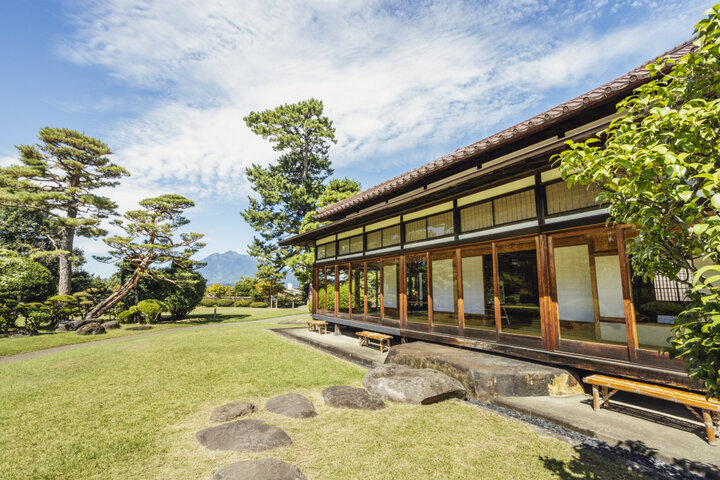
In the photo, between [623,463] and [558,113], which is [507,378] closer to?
[623,463]

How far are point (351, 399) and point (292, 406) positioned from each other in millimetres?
893

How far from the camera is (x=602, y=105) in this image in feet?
16.2

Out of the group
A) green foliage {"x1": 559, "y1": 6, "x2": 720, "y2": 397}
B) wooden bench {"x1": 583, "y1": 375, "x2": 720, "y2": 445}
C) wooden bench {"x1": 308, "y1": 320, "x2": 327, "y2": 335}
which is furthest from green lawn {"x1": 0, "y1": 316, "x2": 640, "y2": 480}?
wooden bench {"x1": 308, "y1": 320, "x2": 327, "y2": 335}

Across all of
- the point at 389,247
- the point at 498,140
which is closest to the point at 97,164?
the point at 389,247

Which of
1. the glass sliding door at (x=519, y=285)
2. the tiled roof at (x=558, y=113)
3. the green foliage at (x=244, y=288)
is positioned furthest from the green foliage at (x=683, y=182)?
the green foliage at (x=244, y=288)

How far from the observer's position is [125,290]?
1697cm

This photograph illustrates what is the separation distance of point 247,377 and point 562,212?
6.68 metres

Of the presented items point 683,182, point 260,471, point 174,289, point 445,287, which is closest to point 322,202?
point 174,289

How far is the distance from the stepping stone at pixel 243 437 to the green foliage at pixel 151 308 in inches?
598

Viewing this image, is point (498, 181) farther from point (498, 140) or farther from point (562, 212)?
point (562, 212)

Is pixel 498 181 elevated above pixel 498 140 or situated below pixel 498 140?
below

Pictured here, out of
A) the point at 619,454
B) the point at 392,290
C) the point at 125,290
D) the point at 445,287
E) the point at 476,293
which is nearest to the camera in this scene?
the point at 619,454

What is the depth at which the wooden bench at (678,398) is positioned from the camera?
3352mm

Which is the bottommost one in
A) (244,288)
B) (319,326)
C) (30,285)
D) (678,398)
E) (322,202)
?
(319,326)
